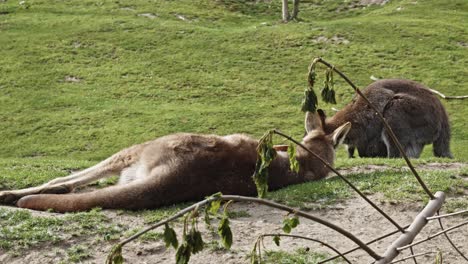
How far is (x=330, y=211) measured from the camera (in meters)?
6.99

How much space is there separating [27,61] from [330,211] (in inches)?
708

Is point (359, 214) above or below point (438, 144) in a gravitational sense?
above

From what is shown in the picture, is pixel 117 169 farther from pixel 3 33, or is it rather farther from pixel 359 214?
pixel 3 33

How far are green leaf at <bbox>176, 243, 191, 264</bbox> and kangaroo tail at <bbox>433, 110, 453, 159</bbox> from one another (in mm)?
10030

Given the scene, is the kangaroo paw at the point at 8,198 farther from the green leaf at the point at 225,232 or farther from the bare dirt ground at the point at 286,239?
the green leaf at the point at 225,232

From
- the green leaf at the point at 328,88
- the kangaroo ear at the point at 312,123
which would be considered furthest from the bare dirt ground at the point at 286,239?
the green leaf at the point at 328,88

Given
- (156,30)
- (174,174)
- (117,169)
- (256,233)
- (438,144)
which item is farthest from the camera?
(156,30)

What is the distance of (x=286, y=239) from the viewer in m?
6.26

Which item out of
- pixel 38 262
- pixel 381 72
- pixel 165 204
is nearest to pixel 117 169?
pixel 165 204

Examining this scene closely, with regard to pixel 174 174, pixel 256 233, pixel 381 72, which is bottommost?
pixel 381 72

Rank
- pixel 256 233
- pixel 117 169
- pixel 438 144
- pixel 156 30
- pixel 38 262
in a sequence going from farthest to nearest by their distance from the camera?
pixel 156 30 → pixel 438 144 → pixel 117 169 → pixel 256 233 → pixel 38 262

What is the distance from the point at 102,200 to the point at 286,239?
1.77 meters

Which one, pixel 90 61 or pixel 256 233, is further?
pixel 90 61

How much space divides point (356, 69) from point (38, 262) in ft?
56.6
